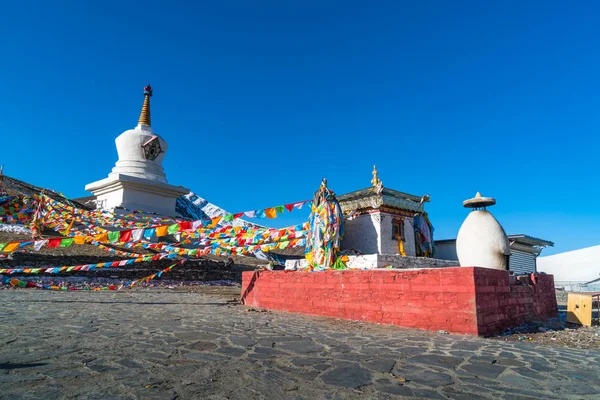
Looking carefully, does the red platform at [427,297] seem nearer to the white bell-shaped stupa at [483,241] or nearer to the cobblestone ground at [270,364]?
the cobblestone ground at [270,364]

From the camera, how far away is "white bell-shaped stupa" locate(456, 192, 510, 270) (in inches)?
288

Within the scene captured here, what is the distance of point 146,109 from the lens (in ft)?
85.6

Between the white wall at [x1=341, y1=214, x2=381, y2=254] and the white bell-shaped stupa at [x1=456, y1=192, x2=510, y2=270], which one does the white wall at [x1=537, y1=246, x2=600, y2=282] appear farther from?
the white bell-shaped stupa at [x1=456, y1=192, x2=510, y2=270]

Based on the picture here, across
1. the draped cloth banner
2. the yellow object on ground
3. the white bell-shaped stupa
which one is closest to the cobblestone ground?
the white bell-shaped stupa

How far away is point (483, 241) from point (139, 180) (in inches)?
737

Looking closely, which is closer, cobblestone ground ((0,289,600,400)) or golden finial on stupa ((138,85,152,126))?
cobblestone ground ((0,289,600,400))

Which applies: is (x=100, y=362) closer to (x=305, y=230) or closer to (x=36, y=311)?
(x=36, y=311)

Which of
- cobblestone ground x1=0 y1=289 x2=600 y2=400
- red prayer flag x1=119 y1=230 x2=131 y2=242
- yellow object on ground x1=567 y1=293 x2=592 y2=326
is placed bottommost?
cobblestone ground x1=0 y1=289 x2=600 y2=400

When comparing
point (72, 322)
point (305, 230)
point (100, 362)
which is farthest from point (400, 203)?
point (100, 362)

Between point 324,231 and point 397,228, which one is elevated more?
point 397,228

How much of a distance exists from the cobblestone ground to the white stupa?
16511mm

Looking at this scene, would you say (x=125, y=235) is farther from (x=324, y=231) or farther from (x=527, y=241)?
(x=527, y=241)

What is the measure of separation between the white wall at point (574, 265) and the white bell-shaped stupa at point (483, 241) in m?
25.7

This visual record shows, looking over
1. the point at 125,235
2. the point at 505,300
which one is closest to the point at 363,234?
the point at 505,300
